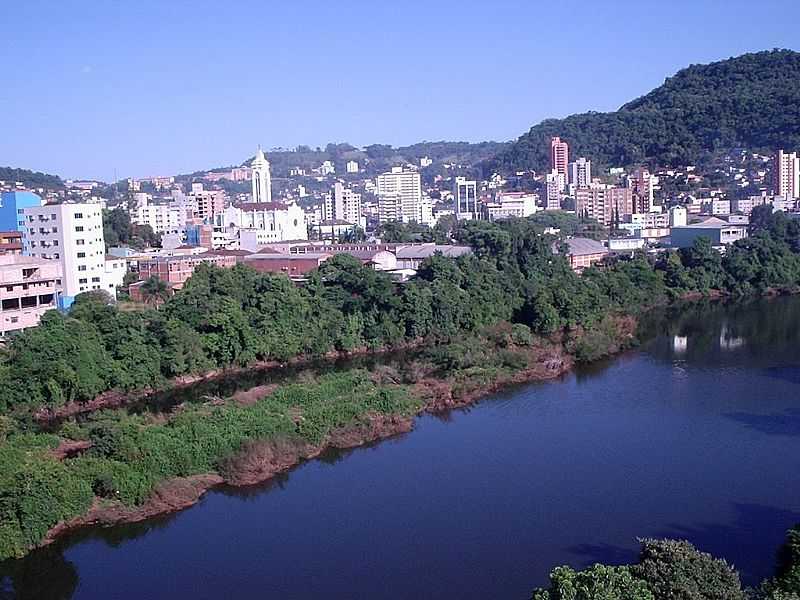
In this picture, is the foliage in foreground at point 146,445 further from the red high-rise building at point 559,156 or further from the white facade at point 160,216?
the red high-rise building at point 559,156

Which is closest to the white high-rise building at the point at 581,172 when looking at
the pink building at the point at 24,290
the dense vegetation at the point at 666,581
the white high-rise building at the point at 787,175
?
the white high-rise building at the point at 787,175

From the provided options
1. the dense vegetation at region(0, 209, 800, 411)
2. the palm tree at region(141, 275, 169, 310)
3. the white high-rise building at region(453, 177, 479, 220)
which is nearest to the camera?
the dense vegetation at region(0, 209, 800, 411)

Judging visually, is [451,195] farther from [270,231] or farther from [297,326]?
[297,326]

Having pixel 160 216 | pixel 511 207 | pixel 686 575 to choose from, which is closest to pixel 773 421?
pixel 686 575

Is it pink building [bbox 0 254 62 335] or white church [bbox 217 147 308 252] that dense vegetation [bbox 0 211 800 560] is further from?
white church [bbox 217 147 308 252]

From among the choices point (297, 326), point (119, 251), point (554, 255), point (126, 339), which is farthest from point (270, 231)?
point (126, 339)

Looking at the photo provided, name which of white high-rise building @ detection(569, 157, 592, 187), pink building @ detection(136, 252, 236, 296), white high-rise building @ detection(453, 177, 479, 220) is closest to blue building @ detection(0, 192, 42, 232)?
pink building @ detection(136, 252, 236, 296)

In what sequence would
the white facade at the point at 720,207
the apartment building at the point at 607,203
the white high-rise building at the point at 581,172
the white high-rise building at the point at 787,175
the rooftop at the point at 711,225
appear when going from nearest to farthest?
the rooftop at the point at 711,225 < the white facade at the point at 720,207 < the apartment building at the point at 607,203 < the white high-rise building at the point at 787,175 < the white high-rise building at the point at 581,172
